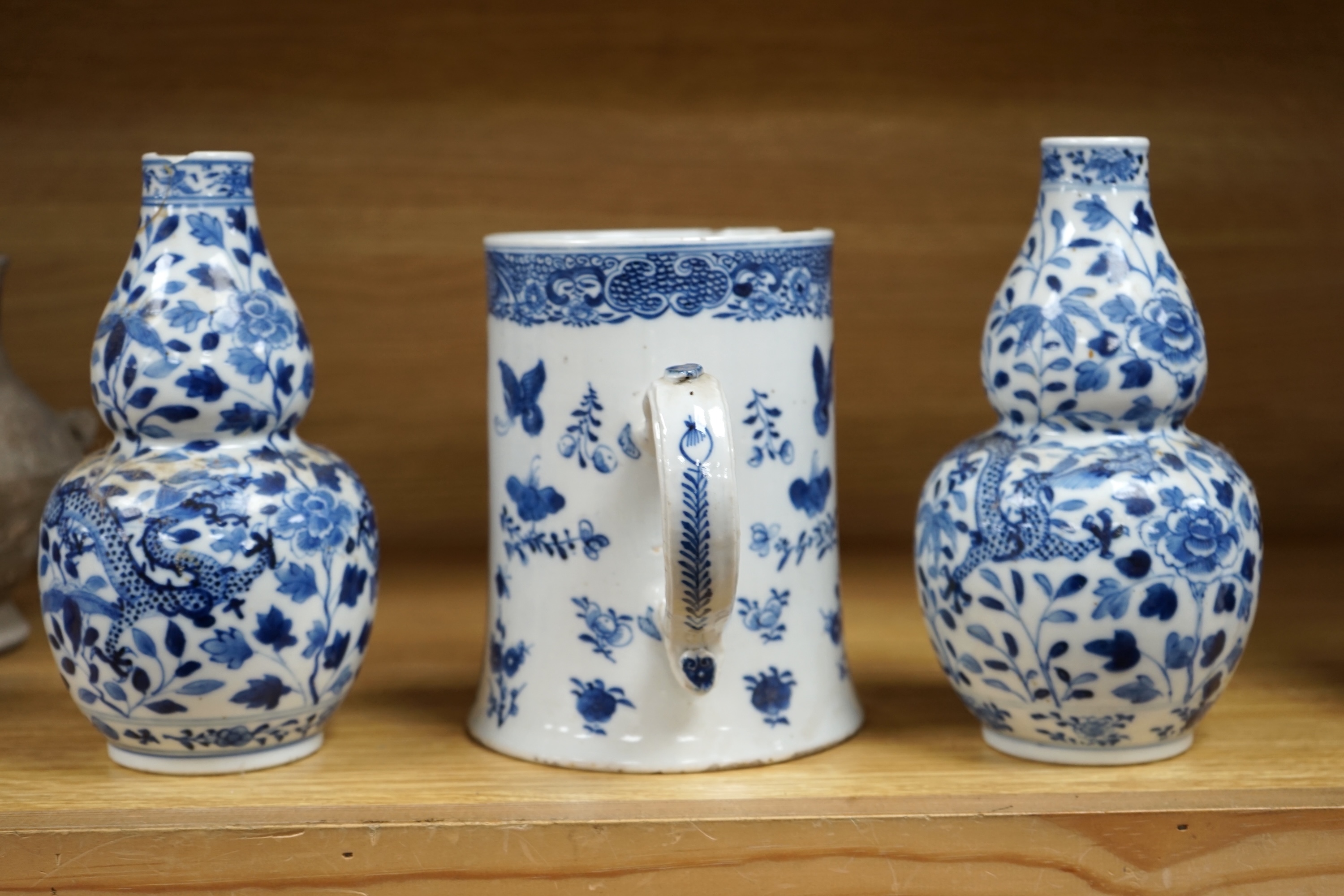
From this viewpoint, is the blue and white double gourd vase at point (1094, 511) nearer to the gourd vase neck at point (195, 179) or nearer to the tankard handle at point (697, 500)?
the tankard handle at point (697, 500)

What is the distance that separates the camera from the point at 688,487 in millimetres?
540

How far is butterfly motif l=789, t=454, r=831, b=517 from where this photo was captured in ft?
2.09

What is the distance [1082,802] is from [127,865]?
35 cm

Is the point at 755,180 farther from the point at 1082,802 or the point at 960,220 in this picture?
the point at 1082,802

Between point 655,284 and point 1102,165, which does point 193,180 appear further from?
point 1102,165

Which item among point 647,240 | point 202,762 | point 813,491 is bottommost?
point 202,762

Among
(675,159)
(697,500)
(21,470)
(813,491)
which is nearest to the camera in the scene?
(697,500)

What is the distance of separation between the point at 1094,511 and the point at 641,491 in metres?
0.18

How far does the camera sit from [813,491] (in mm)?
645

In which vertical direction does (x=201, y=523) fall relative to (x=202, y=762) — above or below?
above

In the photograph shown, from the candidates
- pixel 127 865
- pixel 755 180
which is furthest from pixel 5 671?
pixel 755 180

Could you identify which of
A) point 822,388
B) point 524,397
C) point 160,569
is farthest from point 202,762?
point 822,388

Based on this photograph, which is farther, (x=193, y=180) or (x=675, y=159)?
(x=675, y=159)

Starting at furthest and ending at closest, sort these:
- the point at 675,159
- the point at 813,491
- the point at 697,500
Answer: the point at 675,159
the point at 813,491
the point at 697,500
